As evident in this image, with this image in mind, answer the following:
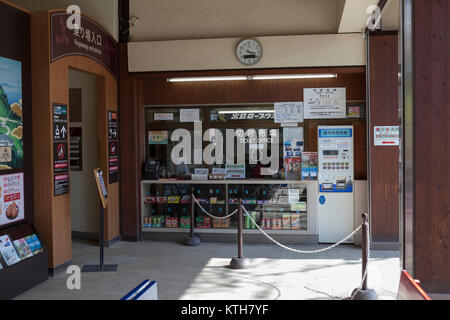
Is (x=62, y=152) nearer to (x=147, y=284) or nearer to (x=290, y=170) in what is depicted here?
(x=290, y=170)

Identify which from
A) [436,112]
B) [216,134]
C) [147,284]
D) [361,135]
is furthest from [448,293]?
[216,134]

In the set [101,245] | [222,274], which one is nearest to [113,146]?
[101,245]

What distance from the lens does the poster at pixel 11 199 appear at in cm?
531

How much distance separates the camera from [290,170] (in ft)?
25.9

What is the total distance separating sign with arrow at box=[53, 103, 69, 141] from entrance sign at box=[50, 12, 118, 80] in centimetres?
64

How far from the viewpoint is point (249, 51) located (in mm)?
7551

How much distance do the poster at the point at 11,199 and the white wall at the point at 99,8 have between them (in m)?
3.31

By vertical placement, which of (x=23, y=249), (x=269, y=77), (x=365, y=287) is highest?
(x=269, y=77)

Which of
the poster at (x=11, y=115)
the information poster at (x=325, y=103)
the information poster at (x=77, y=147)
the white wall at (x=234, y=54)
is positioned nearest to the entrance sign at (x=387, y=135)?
the information poster at (x=325, y=103)

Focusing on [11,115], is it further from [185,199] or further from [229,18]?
[229,18]

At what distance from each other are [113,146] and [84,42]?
1877 mm

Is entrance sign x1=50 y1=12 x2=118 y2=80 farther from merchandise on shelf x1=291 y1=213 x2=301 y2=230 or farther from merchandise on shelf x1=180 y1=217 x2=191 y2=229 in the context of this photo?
merchandise on shelf x1=291 y1=213 x2=301 y2=230

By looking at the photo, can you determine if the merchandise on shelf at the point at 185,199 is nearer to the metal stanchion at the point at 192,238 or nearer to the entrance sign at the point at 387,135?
the metal stanchion at the point at 192,238
